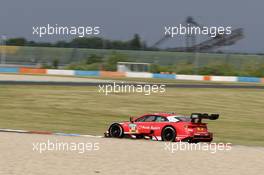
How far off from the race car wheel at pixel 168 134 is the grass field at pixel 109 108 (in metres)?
2.09

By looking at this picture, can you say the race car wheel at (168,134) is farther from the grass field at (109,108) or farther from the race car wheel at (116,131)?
the grass field at (109,108)

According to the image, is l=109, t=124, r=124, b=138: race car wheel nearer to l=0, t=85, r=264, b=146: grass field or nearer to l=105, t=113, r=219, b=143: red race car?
l=105, t=113, r=219, b=143: red race car

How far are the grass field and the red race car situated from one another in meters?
1.53

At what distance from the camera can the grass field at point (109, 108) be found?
1975cm

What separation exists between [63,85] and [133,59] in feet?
110

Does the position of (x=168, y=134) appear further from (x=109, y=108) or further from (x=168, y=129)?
(x=109, y=108)

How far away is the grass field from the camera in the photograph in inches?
778

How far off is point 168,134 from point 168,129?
14cm

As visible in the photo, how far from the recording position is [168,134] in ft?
51.5

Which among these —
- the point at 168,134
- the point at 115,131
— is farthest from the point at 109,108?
the point at 168,134

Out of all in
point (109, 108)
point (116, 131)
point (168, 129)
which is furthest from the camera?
point (109, 108)

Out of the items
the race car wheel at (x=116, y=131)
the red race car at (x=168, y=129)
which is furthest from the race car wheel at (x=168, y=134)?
the race car wheel at (x=116, y=131)

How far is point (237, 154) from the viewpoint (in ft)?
43.0

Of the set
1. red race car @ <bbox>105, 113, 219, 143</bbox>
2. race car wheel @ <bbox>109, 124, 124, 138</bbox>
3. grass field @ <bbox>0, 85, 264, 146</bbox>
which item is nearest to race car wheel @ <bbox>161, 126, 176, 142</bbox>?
red race car @ <bbox>105, 113, 219, 143</bbox>
